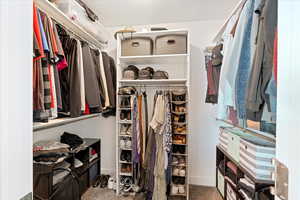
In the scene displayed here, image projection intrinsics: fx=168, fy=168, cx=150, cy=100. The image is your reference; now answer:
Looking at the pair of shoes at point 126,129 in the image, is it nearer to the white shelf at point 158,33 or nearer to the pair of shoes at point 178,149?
the pair of shoes at point 178,149

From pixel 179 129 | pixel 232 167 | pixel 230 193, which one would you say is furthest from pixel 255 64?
pixel 230 193

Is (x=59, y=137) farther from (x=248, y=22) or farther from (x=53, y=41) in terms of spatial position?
(x=248, y=22)

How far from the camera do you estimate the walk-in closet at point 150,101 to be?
0.43m

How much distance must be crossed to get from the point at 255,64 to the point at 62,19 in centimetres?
159

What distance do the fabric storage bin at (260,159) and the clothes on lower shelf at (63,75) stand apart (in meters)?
1.42

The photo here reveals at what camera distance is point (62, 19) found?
1531 mm

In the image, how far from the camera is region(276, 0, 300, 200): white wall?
1.22ft

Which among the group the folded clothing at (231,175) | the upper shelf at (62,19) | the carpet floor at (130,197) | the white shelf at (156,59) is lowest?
the carpet floor at (130,197)

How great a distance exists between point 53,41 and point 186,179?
1.92 metres

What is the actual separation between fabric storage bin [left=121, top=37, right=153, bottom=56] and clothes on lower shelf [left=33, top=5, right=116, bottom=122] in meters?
0.28

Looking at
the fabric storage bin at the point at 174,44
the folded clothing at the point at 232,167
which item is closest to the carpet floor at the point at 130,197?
the folded clothing at the point at 232,167

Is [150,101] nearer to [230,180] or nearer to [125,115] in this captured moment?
[125,115]

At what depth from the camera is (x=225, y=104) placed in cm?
124

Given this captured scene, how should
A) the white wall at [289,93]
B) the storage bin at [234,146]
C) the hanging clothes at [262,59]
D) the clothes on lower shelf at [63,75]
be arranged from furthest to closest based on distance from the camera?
the storage bin at [234,146], the clothes on lower shelf at [63,75], the hanging clothes at [262,59], the white wall at [289,93]
